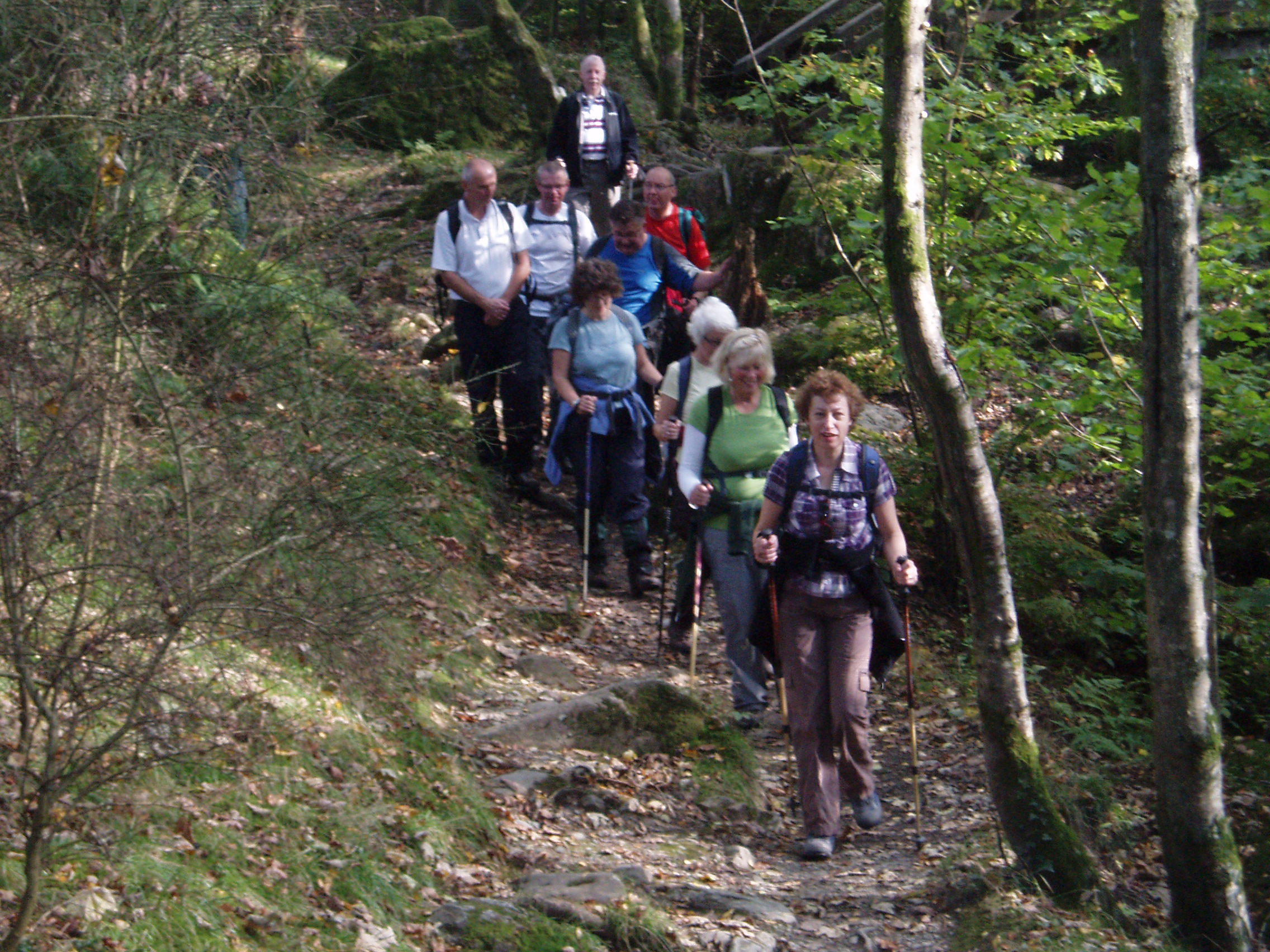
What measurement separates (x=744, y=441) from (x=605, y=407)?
193cm

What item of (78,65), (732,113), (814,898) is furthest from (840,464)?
(732,113)

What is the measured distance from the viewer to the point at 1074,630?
29.1 feet

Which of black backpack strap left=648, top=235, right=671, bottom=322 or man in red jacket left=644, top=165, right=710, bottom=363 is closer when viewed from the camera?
black backpack strap left=648, top=235, right=671, bottom=322

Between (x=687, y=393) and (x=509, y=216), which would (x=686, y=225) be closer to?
(x=509, y=216)

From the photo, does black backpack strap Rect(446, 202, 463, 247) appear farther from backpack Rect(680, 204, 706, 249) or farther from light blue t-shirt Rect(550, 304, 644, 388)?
backpack Rect(680, 204, 706, 249)

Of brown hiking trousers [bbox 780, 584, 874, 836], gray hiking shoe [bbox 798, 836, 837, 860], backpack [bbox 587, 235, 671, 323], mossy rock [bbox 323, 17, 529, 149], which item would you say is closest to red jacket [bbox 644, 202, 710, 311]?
backpack [bbox 587, 235, 671, 323]

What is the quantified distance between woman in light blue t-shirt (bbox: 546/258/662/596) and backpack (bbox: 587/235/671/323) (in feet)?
Answer: 1.56

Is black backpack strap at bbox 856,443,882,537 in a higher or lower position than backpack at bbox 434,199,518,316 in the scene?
lower

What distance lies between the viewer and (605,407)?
8609 millimetres

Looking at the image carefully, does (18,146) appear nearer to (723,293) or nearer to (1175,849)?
(1175,849)

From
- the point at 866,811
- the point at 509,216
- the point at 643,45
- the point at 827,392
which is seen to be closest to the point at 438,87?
the point at 643,45

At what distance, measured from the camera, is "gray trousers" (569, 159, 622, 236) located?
11156 mm

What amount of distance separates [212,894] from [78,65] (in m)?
3.10

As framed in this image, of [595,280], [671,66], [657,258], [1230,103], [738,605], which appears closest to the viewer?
[738,605]
